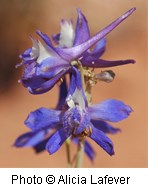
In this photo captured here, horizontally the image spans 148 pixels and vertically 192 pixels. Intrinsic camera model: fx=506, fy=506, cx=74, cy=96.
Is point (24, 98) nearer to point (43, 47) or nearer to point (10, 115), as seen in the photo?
point (10, 115)

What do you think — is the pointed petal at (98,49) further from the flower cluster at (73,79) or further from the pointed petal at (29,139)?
the pointed petal at (29,139)

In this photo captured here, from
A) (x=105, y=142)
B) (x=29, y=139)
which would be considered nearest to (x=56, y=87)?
(x=29, y=139)

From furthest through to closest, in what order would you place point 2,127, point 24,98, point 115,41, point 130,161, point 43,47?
point 115,41
point 24,98
point 2,127
point 130,161
point 43,47

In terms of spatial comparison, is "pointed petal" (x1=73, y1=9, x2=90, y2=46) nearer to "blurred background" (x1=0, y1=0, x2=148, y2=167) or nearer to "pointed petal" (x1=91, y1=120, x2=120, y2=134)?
"pointed petal" (x1=91, y1=120, x2=120, y2=134)

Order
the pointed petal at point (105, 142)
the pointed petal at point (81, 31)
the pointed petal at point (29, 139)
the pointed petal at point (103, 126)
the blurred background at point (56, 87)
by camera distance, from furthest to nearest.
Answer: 1. the blurred background at point (56, 87)
2. the pointed petal at point (29, 139)
3. the pointed petal at point (103, 126)
4. the pointed petal at point (81, 31)
5. the pointed petal at point (105, 142)

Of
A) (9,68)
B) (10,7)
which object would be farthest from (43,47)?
(10,7)

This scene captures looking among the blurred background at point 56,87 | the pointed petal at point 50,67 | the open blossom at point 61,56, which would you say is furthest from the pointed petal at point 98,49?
the blurred background at point 56,87

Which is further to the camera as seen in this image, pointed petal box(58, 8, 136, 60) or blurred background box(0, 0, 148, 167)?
blurred background box(0, 0, 148, 167)

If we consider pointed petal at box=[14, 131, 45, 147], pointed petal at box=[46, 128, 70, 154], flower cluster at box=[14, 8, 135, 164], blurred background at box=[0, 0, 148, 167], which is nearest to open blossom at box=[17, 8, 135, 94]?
flower cluster at box=[14, 8, 135, 164]
